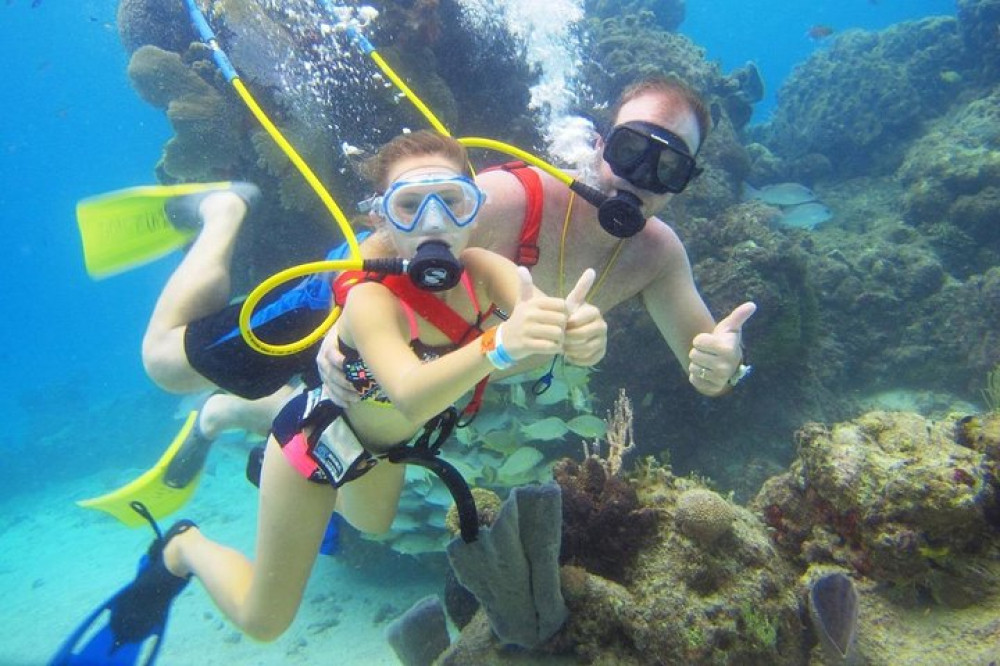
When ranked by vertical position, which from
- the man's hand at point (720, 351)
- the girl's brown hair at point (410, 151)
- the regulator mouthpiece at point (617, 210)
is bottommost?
the man's hand at point (720, 351)

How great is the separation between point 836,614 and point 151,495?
5376 millimetres

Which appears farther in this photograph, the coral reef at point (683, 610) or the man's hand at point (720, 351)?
the coral reef at point (683, 610)

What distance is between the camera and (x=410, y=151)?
236 centimetres

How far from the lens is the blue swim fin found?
388cm

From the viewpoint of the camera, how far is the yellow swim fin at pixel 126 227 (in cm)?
411

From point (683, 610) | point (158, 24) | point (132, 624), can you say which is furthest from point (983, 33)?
point (132, 624)

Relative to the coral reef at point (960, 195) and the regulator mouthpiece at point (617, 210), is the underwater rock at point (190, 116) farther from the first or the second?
the coral reef at point (960, 195)

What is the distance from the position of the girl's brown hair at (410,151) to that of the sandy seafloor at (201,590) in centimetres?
510

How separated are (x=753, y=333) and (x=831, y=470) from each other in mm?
3955

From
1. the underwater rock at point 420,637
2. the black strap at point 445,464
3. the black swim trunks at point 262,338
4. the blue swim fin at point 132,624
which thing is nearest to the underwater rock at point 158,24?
the black swim trunks at point 262,338

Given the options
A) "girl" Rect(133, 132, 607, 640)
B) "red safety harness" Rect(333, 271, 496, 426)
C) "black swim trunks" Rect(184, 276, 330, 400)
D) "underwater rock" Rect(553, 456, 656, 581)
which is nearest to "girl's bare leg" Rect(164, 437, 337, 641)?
"girl" Rect(133, 132, 607, 640)

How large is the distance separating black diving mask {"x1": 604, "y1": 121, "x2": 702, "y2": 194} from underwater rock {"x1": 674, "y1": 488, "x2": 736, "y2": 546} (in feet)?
5.38

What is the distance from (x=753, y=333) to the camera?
21.5ft

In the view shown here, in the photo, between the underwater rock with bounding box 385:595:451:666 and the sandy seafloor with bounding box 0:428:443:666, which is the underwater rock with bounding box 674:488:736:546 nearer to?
the underwater rock with bounding box 385:595:451:666
